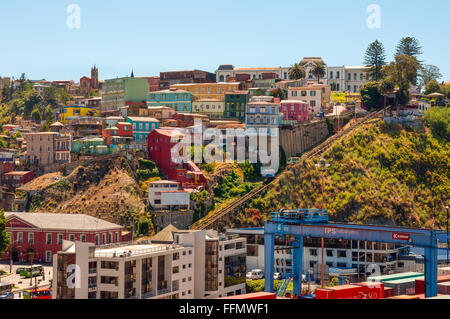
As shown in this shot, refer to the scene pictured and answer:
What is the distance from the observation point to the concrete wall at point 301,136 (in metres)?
111

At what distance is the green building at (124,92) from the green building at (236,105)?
47.8 ft

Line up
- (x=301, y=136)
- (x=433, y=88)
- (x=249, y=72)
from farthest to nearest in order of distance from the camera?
(x=249, y=72), (x=433, y=88), (x=301, y=136)

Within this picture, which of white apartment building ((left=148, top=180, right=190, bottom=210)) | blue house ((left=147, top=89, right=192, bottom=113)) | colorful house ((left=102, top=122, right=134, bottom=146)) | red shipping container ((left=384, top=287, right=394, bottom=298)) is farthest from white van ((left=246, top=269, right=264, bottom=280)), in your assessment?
blue house ((left=147, top=89, right=192, bottom=113))

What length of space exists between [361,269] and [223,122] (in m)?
39.6

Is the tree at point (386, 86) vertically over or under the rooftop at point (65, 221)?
over

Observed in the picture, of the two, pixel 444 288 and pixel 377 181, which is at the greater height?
pixel 377 181

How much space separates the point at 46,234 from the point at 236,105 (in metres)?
45.2

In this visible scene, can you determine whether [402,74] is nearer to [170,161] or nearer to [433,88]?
[433,88]

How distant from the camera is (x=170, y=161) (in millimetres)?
101812

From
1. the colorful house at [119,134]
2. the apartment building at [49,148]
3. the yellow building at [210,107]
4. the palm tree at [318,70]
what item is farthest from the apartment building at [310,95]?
the apartment building at [49,148]

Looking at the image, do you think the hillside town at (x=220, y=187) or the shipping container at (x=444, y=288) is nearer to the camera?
the shipping container at (x=444, y=288)

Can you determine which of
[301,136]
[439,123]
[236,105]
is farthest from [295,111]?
[439,123]

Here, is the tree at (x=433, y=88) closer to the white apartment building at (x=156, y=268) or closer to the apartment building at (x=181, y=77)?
the apartment building at (x=181, y=77)

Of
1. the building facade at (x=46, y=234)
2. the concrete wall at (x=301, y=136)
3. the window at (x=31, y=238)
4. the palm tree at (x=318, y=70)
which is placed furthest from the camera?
the palm tree at (x=318, y=70)
